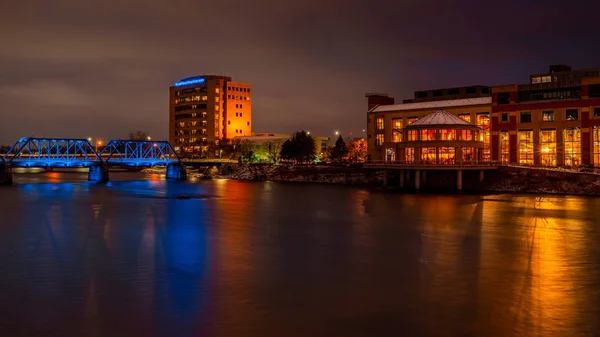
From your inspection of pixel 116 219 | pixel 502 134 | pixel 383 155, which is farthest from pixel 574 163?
pixel 116 219

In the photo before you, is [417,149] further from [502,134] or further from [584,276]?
[584,276]

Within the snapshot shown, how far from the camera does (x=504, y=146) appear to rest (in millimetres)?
95812

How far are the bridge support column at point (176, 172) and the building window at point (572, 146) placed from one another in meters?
96.1

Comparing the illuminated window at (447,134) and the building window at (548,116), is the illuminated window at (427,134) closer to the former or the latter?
the illuminated window at (447,134)

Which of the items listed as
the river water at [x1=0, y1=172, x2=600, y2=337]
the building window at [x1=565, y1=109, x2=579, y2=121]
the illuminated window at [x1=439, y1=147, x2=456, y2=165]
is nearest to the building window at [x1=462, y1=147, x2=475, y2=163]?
the illuminated window at [x1=439, y1=147, x2=456, y2=165]

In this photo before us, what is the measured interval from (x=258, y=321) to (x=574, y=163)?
81.9 m

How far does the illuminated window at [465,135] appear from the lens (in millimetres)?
85262

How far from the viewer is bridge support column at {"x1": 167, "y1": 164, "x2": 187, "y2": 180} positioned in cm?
14775

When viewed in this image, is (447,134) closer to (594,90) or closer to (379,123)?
(594,90)

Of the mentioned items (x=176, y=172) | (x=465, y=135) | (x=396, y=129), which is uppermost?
(x=396, y=129)

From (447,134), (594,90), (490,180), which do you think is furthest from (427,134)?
(594,90)

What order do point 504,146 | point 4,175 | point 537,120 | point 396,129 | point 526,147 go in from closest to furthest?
point 537,120 < point 526,147 < point 504,146 < point 396,129 < point 4,175

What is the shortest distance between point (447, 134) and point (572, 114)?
2160 cm

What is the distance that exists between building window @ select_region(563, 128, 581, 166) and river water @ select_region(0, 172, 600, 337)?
126ft
